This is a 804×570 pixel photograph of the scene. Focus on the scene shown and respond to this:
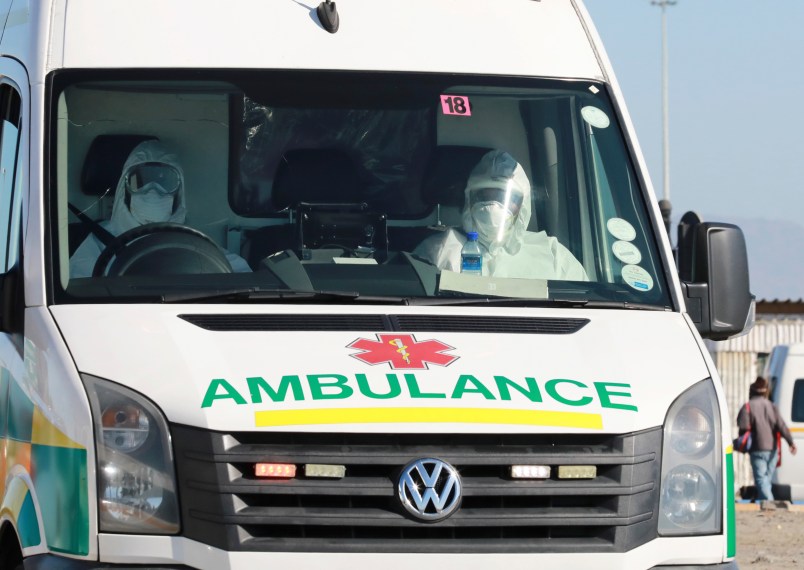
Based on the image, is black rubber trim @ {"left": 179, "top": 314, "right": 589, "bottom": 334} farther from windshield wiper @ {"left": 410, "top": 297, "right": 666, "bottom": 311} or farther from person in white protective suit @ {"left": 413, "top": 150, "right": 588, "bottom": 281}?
person in white protective suit @ {"left": 413, "top": 150, "right": 588, "bottom": 281}

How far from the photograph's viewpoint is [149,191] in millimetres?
5797

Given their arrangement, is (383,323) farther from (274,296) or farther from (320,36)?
(320,36)

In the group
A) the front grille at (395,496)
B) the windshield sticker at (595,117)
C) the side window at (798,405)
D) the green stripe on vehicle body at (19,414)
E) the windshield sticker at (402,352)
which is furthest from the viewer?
the side window at (798,405)

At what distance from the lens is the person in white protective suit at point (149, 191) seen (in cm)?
566

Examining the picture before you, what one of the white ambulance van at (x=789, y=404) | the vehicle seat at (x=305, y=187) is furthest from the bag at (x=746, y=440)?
the vehicle seat at (x=305, y=187)

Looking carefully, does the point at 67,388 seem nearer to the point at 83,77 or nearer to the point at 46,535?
the point at 46,535

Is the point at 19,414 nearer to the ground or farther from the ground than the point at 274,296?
nearer to the ground

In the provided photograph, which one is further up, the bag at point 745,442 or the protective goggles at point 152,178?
the protective goggles at point 152,178

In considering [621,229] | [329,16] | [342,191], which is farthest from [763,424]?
[342,191]

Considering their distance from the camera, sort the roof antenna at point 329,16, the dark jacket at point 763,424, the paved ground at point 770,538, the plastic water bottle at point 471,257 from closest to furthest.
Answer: the plastic water bottle at point 471,257
the roof antenna at point 329,16
the paved ground at point 770,538
the dark jacket at point 763,424

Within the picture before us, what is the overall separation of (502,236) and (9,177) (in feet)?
5.84

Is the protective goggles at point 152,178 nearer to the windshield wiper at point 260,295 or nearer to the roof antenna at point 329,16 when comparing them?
the windshield wiper at point 260,295

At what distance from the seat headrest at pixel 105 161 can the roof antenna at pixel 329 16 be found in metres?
0.76

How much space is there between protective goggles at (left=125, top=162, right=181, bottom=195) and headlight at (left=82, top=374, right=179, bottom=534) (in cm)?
128
